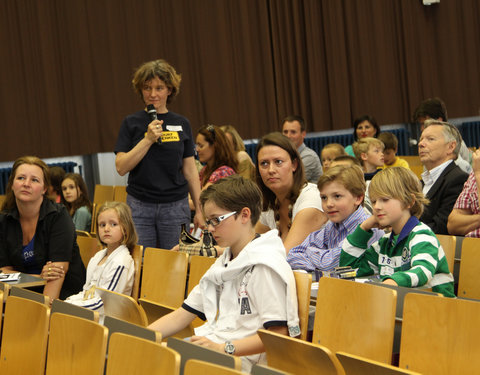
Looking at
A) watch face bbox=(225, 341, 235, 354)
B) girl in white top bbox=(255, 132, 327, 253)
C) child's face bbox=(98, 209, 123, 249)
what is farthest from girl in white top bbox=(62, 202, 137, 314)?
watch face bbox=(225, 341, 235, 354)

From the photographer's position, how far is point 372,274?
312 centimetres

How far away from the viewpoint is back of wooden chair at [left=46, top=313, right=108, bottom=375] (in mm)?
2096

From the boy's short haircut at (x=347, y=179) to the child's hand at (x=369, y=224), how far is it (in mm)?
242

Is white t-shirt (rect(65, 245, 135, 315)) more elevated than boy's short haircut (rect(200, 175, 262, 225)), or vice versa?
boy's short haircut (rect(200, 175, 262, 225))

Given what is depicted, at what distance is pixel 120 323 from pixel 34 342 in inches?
18.5

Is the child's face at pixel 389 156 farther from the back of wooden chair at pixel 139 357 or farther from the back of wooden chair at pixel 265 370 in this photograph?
the back of wooden chair at pixel 265 370

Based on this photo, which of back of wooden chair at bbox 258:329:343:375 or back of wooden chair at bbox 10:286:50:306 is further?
back of wooden chair at bbox 10:286:50:306

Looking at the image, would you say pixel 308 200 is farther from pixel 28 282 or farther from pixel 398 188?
pixel 28 282

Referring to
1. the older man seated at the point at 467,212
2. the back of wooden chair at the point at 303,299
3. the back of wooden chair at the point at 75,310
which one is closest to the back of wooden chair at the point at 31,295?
the back of wooden chair at the point at 75,310

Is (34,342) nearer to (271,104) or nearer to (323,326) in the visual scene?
(323,326)

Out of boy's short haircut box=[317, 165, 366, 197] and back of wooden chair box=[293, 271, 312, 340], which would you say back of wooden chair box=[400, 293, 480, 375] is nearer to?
back of wooden chair box=[293, 271, 312, 340]

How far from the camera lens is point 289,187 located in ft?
11.6

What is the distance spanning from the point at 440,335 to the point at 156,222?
8.05 feet

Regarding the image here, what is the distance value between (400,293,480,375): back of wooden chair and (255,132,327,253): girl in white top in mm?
1240
